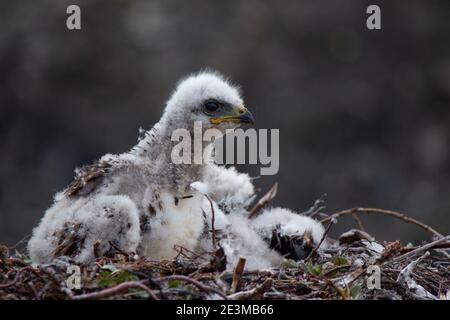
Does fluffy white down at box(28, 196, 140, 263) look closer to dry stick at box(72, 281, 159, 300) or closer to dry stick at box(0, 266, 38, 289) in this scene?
dry stick at box(0, 266, 38, 289)

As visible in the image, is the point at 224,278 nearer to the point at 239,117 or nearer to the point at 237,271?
the point at 237,271

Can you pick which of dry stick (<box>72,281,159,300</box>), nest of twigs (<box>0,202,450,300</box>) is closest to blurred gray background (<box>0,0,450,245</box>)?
nest of twigs (<box>0,202,450,300</box>)

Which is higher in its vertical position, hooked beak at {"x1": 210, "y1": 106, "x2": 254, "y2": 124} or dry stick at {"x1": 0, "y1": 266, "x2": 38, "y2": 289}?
hooked beak at {"x1": 210, "y1": 106, "x2": 254, "y2": 124}

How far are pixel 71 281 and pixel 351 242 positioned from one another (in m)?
2.37

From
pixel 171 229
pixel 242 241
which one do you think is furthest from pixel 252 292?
pixel 242 241

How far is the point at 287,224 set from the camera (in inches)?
255

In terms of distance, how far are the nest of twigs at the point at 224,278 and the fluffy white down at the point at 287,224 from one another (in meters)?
0.37

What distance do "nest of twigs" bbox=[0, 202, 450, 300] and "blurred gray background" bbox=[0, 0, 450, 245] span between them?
19.5 feet

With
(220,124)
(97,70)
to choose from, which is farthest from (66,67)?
(220,124)

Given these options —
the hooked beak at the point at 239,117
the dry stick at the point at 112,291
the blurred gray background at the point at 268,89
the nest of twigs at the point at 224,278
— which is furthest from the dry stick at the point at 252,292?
the blurred gray background at the point at 268,89

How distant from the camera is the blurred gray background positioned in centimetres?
1248

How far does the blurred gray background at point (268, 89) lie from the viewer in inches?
491

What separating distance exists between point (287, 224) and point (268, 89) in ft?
22.5

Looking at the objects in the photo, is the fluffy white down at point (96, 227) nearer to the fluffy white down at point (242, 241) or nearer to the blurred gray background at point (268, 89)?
the fluffy white down at point (242, 241)
